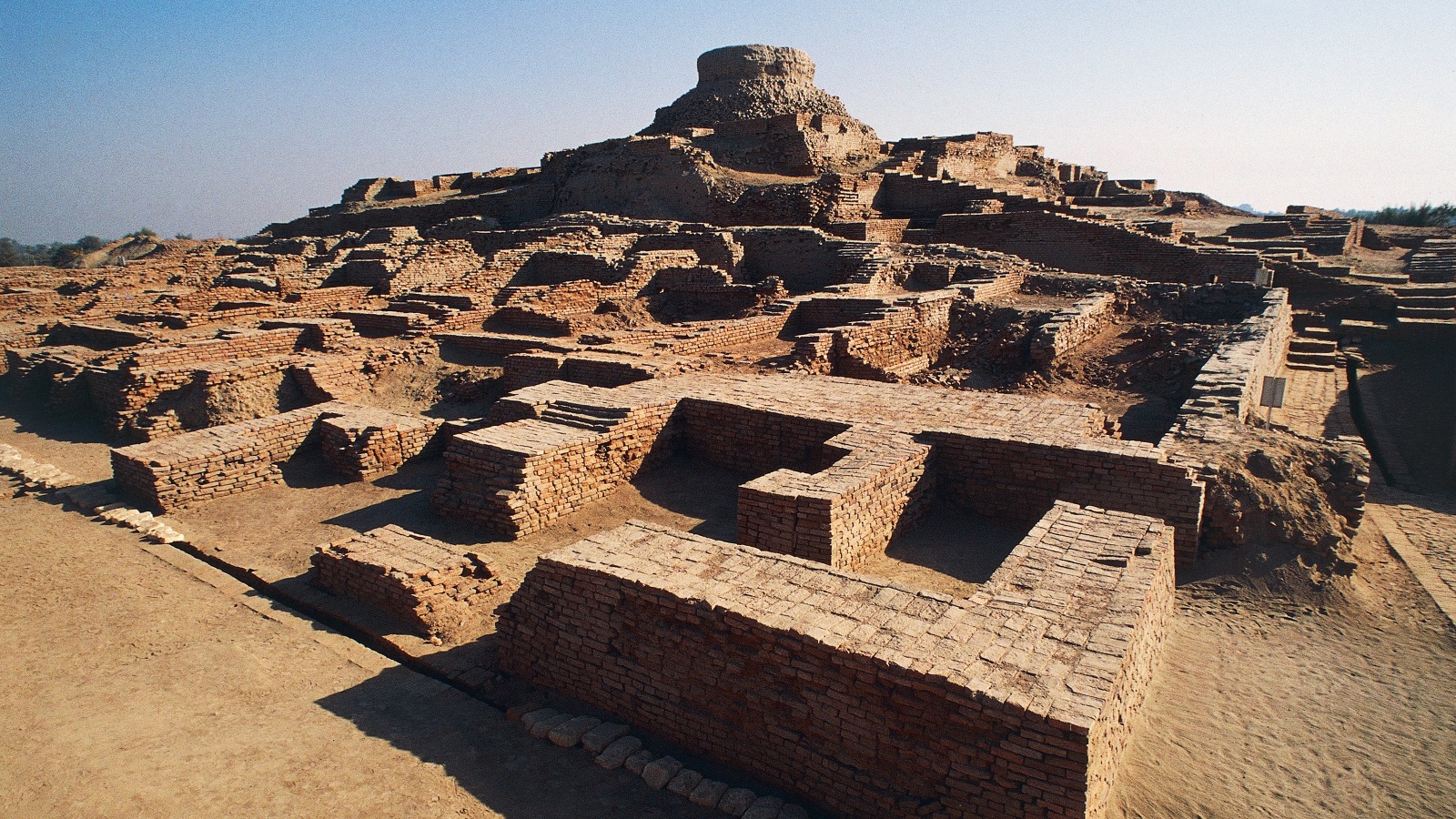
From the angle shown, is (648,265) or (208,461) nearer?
(208,461)

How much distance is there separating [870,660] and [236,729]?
339cm

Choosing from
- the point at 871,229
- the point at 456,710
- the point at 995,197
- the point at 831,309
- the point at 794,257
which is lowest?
the point at 456,710

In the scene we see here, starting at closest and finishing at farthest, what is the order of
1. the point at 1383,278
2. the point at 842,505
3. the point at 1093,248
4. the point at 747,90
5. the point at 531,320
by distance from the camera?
the point at 842,505 < the point at 531,320 < the point at 1093,248 < the point at 1383,278 < the point at 747,90

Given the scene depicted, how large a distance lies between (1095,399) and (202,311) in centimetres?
1467

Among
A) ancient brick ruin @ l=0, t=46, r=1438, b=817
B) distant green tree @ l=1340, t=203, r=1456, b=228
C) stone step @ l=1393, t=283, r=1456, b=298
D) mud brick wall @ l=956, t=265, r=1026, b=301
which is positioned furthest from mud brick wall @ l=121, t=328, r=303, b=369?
distant green tree @ l=1340, t=203, r=1456, b=228

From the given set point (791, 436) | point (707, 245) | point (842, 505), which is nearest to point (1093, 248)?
point (707, 245)

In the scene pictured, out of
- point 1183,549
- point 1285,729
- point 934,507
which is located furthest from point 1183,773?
point 934,507

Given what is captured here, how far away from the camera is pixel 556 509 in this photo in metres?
6.77

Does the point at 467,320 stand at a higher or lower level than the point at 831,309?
lower

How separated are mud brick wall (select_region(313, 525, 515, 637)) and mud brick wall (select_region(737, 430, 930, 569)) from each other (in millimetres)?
1886

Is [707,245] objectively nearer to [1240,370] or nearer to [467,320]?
[467,320]

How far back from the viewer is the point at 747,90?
27.7m

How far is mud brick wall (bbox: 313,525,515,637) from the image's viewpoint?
530 cm

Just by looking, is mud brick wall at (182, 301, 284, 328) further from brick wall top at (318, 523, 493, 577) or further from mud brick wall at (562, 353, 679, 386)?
brick wall top at (318, 523, 493, 577)
